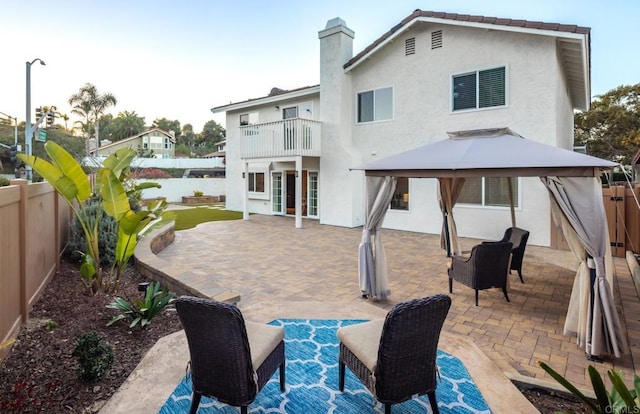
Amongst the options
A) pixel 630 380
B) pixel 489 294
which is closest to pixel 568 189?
pixel 630 380

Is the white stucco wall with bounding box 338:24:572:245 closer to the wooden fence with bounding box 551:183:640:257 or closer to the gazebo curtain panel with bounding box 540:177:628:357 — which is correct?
the wooden fence with bounding box 551:183:640:257

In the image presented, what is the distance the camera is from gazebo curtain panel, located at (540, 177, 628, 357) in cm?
409

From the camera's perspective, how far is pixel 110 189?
534cm

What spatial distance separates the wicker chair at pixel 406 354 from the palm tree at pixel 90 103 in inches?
1923

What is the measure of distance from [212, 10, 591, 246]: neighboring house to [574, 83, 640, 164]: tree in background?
14.3 metres

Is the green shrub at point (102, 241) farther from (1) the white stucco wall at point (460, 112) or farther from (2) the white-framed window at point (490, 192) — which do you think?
(2) the white-framed window at point (490, 192)

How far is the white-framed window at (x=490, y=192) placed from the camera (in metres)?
11.3

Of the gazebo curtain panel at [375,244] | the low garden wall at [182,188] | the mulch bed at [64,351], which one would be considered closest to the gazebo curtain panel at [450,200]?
the gazebo curtain panel at [375,244]

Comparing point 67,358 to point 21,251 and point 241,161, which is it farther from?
point 241,161

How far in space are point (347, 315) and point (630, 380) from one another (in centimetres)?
328

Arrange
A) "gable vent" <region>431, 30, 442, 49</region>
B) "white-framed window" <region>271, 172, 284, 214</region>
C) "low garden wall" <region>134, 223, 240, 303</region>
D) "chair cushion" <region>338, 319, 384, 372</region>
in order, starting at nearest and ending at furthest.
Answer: "chair cushion" <region>338, 319, 384, 372</region>, "low garden wall" <region>134, 223, 240, 303</region>, "gable vent" <region>431, 30, 442, 49</region>, "white-framed window" <region>271, 172, 284, 214</region>

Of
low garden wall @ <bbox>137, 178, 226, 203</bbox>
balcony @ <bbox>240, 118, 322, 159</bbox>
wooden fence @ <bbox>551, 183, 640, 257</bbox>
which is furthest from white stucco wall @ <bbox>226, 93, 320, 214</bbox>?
wooden fence @ <bbox>551, 183, 640, 257</bbox>

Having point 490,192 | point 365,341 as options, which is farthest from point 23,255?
point 490,192

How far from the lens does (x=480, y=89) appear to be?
11938mm
